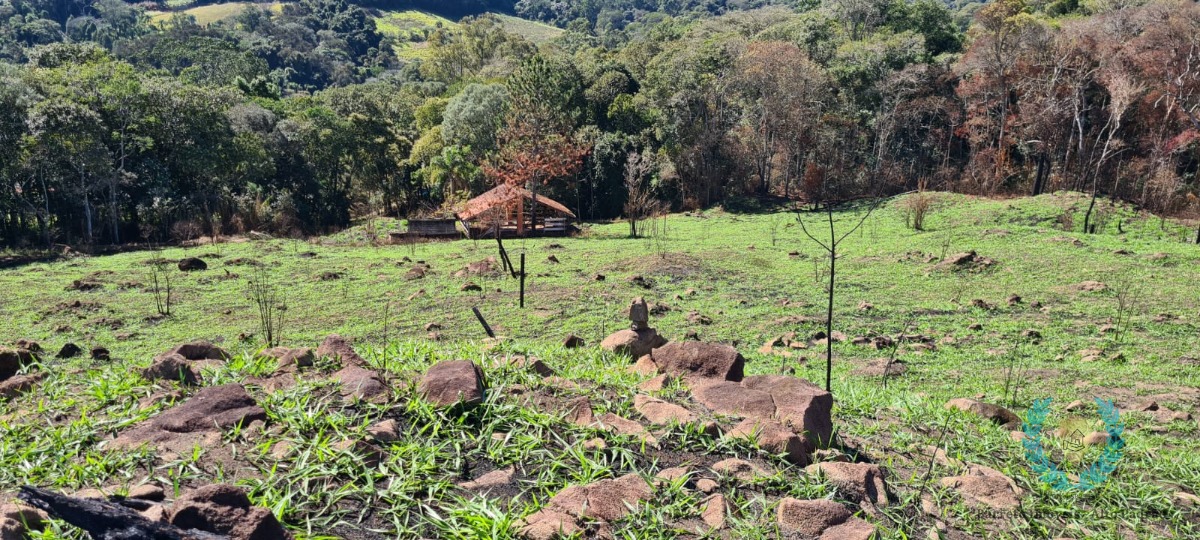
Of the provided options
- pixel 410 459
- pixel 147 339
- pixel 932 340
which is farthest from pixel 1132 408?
pixel 147 339

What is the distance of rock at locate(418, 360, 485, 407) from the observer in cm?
343

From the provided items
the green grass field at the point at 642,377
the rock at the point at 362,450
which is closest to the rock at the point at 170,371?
the green grass field at the point at 642,377

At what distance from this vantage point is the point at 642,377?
455 centimetres

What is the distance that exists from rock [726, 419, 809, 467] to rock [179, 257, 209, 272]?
569 inches

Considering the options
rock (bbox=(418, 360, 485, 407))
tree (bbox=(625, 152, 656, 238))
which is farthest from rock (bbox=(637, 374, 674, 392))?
tree (bbox=(625, 152, 656, 238))

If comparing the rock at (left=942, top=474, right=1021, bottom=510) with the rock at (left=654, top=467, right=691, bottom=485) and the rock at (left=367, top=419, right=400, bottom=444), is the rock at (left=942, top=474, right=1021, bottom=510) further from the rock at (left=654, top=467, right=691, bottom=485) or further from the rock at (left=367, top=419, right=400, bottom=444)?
the rock at (left=367, top=419, right=400, bottom=444)

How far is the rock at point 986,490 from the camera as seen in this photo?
127 inches

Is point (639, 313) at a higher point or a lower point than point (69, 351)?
higher

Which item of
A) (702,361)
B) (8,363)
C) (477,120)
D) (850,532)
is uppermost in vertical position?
(477,120)

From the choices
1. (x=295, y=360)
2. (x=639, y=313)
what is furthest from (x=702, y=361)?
(x=295, y=360)

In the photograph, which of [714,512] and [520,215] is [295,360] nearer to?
[714,512]

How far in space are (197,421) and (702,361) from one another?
2.88 m

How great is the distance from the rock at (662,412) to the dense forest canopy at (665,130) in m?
19.3

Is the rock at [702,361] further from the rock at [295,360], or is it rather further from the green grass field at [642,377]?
the rock at [295,360]
